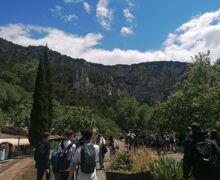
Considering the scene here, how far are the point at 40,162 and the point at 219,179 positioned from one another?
593 centimetres

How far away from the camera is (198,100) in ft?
133

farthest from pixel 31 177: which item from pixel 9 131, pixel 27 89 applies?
pixel 27 89

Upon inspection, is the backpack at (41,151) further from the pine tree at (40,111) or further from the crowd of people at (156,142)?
the pine tree at (40,111)

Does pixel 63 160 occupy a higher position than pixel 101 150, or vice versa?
pixel 101 150

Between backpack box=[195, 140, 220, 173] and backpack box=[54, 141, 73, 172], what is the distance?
3.23 metres

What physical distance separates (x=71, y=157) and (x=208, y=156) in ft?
9.46

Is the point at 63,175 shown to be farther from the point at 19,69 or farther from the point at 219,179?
the point at 19,69

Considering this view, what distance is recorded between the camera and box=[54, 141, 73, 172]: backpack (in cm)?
979

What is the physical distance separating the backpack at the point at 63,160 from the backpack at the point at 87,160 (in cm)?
212

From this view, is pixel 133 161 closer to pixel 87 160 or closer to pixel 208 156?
A: pixel 87 160

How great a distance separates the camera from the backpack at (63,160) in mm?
9789

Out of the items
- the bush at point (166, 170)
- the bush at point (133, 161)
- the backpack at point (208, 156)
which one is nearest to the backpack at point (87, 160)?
the backpack at point (208, 156)

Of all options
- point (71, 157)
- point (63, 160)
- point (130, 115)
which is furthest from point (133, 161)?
point (130, 115)

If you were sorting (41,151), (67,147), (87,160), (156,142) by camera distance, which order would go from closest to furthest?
(87,160) < (67,147) < (41,151) < (156,142)
